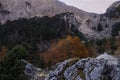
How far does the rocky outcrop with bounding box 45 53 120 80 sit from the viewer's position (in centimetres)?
2500

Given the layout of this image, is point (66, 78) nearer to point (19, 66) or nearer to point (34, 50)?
point (19, 66)

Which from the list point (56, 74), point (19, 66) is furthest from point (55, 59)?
point (56, 74)

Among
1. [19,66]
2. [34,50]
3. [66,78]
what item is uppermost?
[66,78]

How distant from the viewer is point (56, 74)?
1081 inches

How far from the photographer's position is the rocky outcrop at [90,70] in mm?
25000

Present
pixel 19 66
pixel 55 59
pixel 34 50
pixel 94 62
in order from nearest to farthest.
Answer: pixel 94 62, pixel 19 66, pixel 55 59, pixel 34 50

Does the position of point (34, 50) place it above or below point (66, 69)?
below

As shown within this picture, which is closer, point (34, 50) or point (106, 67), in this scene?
point (106, 67)

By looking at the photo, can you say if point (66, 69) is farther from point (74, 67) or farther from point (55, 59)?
point (55, 59)

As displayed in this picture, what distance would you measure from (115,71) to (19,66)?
3187 cm

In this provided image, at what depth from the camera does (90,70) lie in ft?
85.7

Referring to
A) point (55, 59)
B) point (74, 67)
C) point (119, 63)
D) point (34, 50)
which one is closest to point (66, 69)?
point (74, 67)

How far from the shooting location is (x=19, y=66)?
5453 cm

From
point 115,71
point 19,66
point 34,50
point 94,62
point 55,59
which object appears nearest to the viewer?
point 115,71
